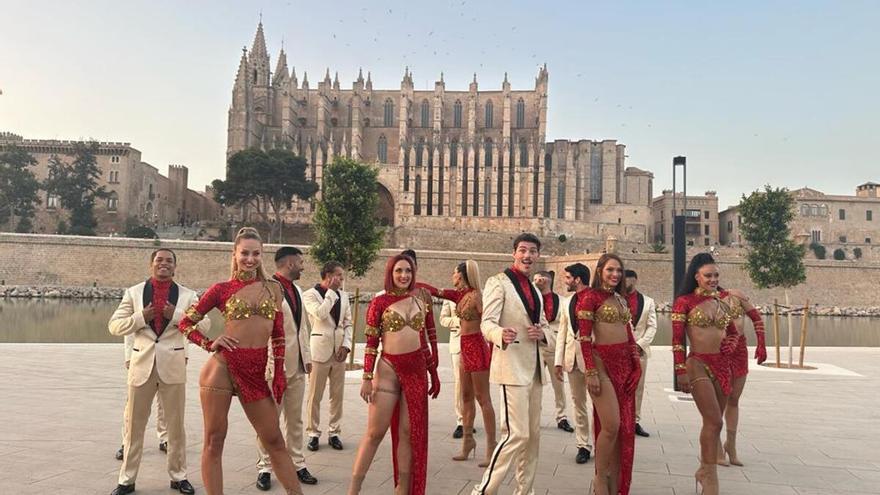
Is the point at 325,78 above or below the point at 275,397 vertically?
above

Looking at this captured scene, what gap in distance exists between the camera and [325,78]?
67688 millimetres

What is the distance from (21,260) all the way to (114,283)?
517 centimetres

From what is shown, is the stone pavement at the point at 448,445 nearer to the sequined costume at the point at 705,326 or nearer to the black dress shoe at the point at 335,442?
the black dress shoe at the point at 335,442

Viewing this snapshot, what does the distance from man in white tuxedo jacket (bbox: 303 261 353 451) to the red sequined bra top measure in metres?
1.92

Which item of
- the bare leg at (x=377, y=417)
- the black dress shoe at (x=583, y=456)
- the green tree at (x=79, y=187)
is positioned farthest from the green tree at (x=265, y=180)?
the bare leg at (x=377, y=417)

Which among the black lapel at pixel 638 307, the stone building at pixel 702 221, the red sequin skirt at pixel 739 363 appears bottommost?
the red sequin skirt at pixel 739 363

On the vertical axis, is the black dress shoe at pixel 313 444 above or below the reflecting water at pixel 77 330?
above

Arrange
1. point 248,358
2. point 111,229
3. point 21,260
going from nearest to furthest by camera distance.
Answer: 1. point 248,358
2. point 21,260
3. point 111,229

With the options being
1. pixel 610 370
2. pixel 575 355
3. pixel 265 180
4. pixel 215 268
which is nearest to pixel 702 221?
pixel 265 180

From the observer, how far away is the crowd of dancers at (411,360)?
12.0ft

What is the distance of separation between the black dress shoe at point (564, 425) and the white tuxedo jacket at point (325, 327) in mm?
2408

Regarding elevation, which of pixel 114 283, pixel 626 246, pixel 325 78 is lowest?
pixel 114 283

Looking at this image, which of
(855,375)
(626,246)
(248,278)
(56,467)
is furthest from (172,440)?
(626,246)

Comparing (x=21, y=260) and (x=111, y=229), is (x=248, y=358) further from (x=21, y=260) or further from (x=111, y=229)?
(x=111, y=229)
